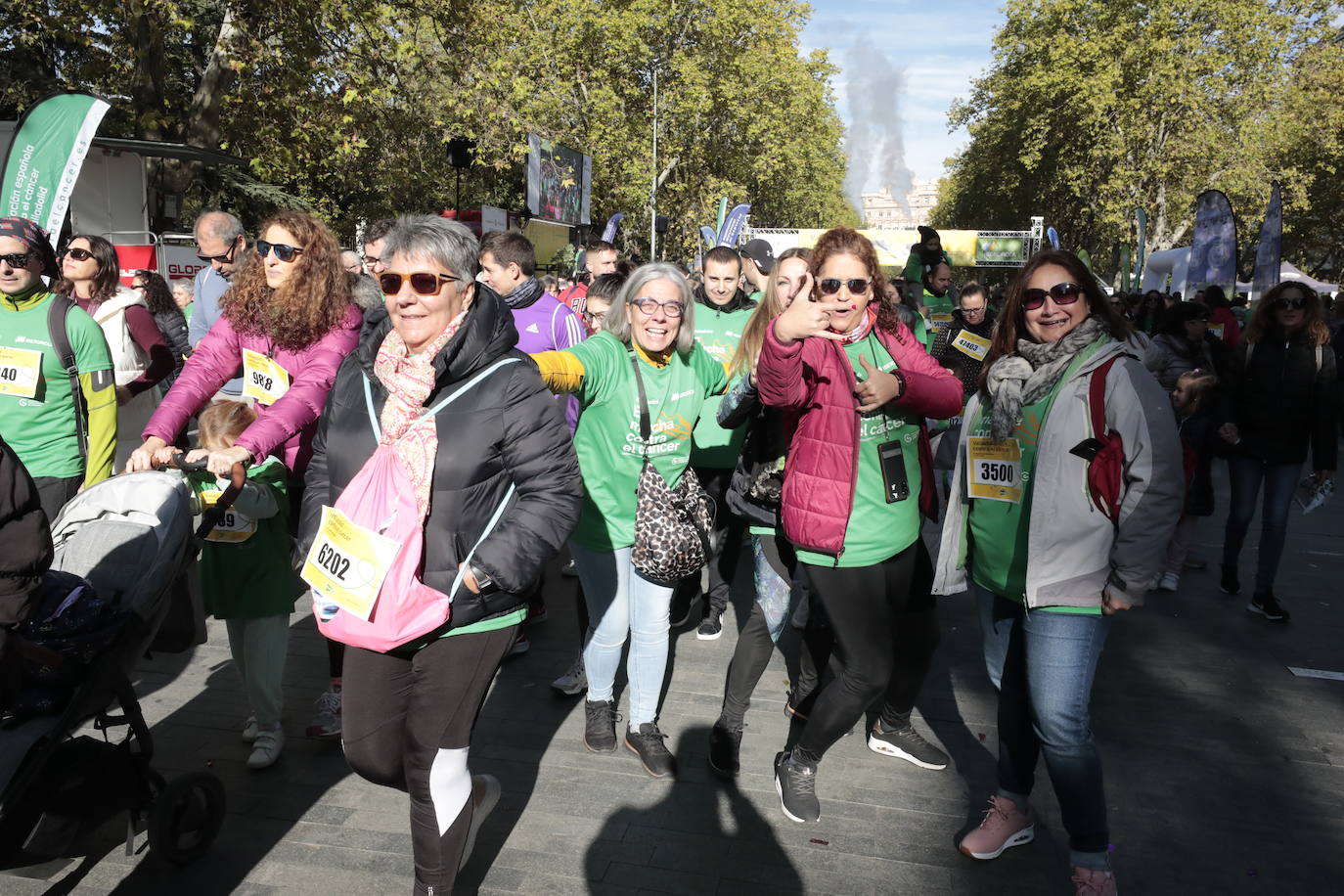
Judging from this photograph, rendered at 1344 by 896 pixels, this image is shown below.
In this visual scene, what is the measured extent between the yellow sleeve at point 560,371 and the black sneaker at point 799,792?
157 cm

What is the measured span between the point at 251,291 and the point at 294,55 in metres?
14.8

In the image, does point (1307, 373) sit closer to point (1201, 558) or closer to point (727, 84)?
point (1201, 558)

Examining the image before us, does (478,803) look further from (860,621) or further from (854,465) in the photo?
(854,465)

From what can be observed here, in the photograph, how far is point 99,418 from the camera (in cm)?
411

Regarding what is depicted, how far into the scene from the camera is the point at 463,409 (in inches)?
102

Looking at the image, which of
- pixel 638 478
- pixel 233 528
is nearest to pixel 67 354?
pixel 233 528

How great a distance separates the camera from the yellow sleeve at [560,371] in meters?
3.36

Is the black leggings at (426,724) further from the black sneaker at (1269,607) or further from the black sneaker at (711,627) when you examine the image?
the black sneaker at (1269,607)

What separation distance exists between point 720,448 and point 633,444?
4.01ft

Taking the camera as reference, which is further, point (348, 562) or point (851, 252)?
point (851, 252)

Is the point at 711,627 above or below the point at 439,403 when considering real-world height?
below

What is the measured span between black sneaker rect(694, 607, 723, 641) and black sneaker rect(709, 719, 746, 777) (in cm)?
159

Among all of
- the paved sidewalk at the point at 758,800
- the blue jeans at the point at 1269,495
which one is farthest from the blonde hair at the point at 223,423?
the blue jeans at the point at 1269,495

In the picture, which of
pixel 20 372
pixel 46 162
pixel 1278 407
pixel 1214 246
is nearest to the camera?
pixel 20 372
